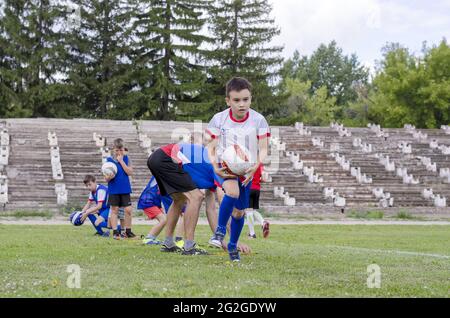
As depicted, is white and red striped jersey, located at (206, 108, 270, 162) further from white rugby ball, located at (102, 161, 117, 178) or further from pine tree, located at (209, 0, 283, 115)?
pine tree, located at (209, 0, 283, 115)

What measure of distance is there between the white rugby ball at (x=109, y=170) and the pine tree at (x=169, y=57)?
46.8m

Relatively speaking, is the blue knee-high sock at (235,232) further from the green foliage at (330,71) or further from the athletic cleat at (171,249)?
the green foliage at (330,71)

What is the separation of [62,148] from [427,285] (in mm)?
32997

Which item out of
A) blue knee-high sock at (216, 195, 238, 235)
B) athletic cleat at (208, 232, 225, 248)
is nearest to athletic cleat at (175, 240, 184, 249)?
athletic cleat at (208, 232, 225, 248)

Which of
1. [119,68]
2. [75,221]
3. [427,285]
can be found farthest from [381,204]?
[119,68]

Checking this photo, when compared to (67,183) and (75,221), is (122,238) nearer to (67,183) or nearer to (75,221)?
(75,221)

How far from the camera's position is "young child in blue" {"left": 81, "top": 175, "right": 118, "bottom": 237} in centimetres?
1501

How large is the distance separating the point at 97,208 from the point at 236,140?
683 cm

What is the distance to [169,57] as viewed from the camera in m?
62.8

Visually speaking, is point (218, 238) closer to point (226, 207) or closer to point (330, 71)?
point (226, 207)

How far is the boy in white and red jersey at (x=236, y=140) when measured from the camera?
866cm

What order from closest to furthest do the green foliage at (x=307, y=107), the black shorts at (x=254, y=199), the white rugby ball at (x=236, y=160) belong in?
the white rugby ball at (x=236, y=160) → the black shorts at (x=254, y=199) → the green foliage at (x=307, y=107)

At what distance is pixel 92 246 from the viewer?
453 inches

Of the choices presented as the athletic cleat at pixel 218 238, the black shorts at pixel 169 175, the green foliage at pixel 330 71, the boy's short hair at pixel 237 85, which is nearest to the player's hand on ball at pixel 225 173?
the boy's short hair at pixel 237 85
